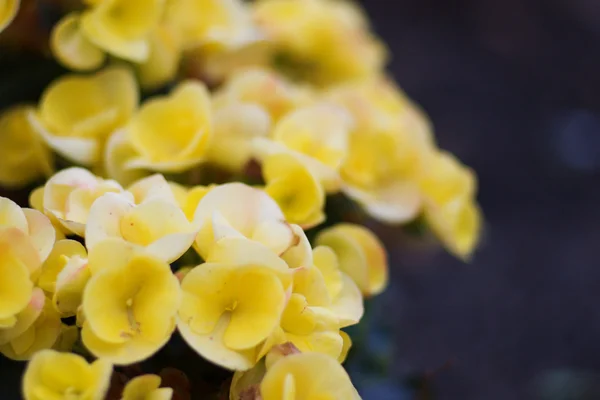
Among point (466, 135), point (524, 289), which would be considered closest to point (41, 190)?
point (524, 289)

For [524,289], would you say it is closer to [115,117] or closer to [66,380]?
[115,117]

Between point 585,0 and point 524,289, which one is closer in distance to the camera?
point 524,289

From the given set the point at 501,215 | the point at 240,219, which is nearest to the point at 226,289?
the point at 240,219

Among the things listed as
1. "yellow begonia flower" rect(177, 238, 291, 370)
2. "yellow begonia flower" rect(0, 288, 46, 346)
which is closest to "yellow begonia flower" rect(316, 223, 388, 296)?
"yellow begonia flower" rect(177, 238, 291, 370)

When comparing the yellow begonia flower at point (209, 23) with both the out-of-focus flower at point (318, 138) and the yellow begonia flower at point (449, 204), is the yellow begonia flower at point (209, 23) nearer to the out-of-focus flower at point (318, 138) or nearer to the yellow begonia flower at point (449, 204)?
the out-of-focus flower at point (318, 138)

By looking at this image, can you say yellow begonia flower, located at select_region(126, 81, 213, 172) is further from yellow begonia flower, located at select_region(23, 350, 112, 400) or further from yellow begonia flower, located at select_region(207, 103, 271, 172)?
yellow begonia flower, located at select_region(23, 350, 112, 400)

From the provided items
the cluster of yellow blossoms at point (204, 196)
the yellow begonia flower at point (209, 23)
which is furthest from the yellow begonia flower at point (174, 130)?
the yellow begonia flower at point (209, 23)
